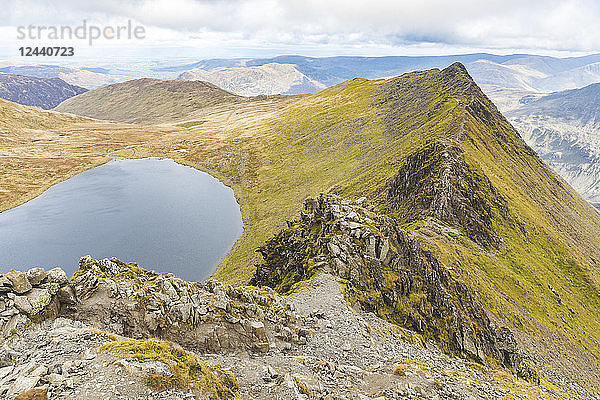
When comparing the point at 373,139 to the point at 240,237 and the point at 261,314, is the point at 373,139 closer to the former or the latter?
the point at 240,237

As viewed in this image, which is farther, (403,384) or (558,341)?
(558,341)

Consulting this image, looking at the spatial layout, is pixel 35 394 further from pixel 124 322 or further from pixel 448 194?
pixel 448 194

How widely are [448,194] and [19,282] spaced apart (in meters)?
66.4

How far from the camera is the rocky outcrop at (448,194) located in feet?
215

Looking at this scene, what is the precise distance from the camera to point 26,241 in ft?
275

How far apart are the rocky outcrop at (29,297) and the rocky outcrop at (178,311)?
87 centimetres

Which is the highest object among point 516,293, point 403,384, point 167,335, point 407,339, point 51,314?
point 51,314

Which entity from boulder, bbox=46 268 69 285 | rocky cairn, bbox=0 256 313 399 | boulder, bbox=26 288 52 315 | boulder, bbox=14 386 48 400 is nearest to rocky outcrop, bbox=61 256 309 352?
rocky cairn, bbox=0 256 313 399

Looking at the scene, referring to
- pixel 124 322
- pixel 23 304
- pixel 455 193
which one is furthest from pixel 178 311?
pixel 455 193

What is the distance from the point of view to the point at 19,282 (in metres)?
19.0

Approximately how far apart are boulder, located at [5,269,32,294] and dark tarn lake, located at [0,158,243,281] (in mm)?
52210

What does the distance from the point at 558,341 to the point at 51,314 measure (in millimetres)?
61225

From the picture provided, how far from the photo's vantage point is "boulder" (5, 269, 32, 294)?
61.6 feet

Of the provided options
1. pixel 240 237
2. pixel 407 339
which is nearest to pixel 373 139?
pixel 240 237
